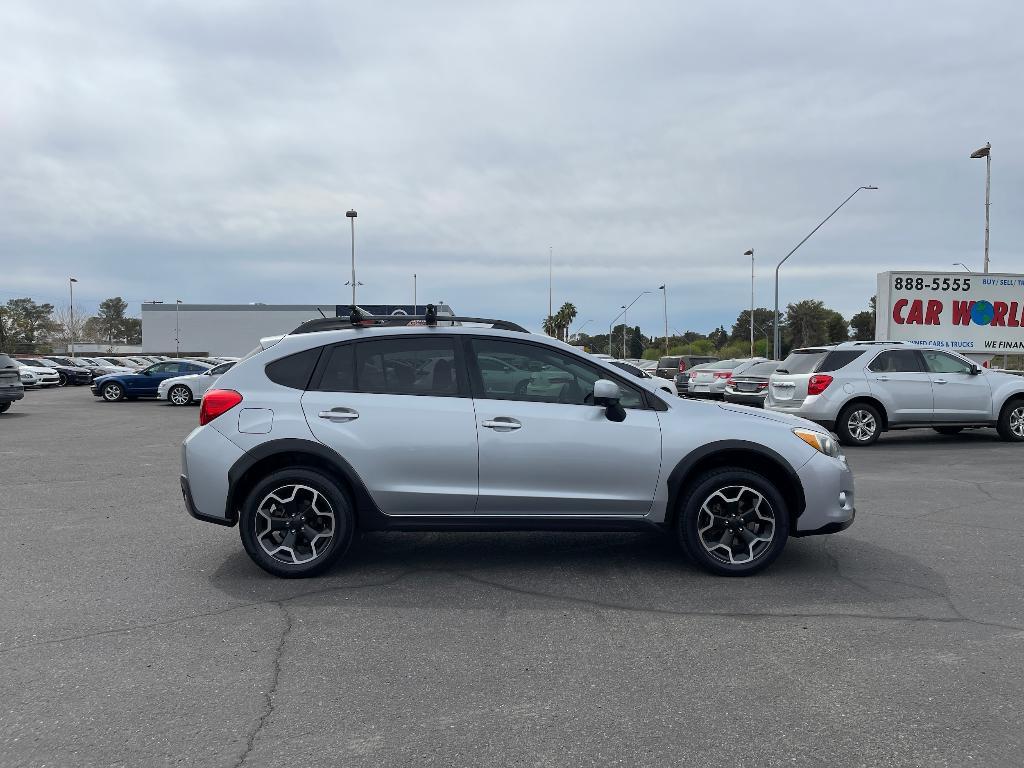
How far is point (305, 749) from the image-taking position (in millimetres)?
3133

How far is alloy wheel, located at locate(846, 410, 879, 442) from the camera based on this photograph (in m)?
13.5

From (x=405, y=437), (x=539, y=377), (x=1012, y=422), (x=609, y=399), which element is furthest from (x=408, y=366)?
(x=1012, y=422)

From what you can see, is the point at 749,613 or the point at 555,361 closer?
the point at 749,613

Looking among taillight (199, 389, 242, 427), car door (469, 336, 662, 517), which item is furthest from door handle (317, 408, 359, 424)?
car door (469, 336, 662, 517)

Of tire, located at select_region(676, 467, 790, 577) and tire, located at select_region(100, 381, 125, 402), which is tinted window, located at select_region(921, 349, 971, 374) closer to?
tire, located at select_region(676, 467, 790, 577)

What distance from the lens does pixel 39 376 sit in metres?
38.6

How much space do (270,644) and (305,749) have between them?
1190 millimetres

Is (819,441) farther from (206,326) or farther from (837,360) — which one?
(206,326)

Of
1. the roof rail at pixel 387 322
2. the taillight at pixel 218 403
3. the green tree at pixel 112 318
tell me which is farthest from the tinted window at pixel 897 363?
the green tree at pixel 112 318

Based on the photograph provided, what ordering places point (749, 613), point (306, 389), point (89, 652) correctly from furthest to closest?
point (306, 389)
point (749, 613)
point (89, 652)

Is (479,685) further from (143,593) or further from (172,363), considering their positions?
(172,363)

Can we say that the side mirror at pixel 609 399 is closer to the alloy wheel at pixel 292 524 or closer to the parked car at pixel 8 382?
the alloy wheel at pixel 292 524

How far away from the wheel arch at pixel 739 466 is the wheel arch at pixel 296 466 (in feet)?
6.37

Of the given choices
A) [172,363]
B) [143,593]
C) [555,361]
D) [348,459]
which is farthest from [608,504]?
[172,363]
